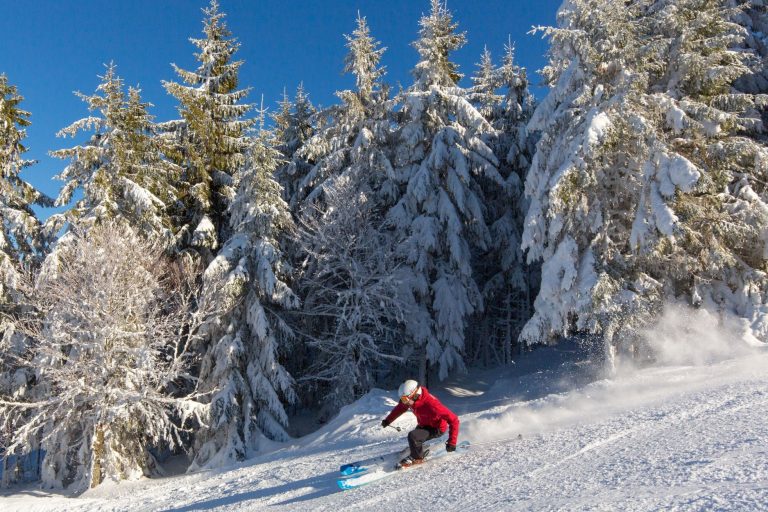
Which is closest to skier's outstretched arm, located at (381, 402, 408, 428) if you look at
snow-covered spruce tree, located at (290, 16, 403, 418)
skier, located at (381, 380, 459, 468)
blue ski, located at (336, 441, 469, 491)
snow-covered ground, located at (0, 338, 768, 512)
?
skier, located at (381, 380, 459, 468)

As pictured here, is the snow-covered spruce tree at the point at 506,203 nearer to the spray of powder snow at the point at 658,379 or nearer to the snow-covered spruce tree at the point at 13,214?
the spray of powder snow at the point at 658,379

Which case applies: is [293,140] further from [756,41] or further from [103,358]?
[756,41]

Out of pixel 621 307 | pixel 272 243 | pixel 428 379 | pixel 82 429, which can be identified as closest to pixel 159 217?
pixel 272 243

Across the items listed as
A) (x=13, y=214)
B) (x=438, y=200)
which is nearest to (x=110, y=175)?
(x=13, y=214)

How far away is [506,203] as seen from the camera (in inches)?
1035

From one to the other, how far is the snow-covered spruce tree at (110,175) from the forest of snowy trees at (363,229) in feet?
0.36

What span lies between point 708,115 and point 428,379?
15515mm

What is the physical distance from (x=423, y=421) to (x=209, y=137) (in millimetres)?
17374

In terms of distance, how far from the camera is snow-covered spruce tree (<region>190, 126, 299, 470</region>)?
1934cm

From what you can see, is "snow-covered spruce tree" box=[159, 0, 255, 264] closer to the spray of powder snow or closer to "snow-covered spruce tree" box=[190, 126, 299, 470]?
"snow-covered spruce tree" box=[190, 126, 299, 470]

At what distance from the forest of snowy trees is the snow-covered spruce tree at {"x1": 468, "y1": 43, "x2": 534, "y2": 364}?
12 cm

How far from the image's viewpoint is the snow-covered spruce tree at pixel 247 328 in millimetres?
19344

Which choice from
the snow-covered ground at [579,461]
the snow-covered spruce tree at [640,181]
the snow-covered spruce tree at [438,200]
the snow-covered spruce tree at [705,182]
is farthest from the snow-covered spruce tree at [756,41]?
the snow-covered ground at [579,461]

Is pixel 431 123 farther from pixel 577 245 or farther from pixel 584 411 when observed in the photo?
pixel 584 411
